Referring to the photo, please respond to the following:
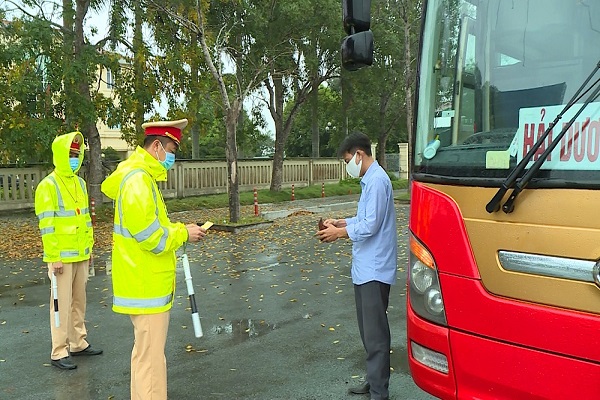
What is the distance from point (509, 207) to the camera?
7.80 feet

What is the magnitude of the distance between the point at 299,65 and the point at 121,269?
59.0 ft

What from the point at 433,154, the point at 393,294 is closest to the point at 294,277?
the point at 393,294

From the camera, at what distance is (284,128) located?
23.9 metres

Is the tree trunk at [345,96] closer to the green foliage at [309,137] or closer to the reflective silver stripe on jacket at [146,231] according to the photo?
the green foliage at [309,137]

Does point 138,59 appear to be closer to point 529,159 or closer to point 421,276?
point 421,276

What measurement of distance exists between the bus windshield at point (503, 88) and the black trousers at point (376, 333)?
125cm

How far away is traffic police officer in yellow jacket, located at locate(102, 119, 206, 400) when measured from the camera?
11.1 ft

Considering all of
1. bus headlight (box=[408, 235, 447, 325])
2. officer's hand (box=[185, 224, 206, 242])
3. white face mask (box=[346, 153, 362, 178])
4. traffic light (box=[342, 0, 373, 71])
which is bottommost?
bus headlight (box=[408, 235, 447, 325])

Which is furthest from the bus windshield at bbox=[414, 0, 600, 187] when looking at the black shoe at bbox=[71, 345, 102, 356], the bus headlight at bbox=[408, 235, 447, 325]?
the black shoe at bbox=[71, 345, 102, 356]

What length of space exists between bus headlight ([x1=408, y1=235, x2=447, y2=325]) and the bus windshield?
0.40 metres

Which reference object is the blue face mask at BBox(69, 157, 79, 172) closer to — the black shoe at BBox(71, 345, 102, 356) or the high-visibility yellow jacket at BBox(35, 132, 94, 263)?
the high-visibility yellow jacket at BBox(35, 132, 94, 263)

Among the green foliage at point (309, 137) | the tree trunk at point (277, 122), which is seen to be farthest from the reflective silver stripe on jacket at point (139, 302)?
the green foliage at point (309, 137)

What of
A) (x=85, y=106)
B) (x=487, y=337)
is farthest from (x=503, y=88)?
(x=85, y=106)

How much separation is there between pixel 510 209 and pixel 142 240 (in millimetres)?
2123
